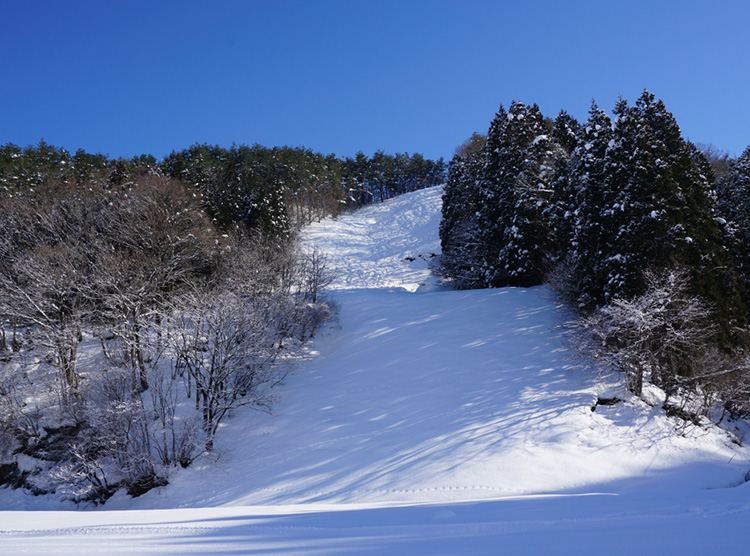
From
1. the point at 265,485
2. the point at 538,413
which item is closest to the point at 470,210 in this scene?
the point at 538,413

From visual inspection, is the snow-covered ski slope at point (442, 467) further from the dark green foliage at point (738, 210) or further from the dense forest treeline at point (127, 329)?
the dark green foliage at point (738, 210)

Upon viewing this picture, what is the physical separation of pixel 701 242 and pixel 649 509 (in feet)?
51.4

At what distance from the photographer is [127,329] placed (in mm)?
17625

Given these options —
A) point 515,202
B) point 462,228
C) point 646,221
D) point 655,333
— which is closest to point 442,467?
point 655,333

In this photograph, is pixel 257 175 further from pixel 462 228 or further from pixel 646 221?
pixel 646 221

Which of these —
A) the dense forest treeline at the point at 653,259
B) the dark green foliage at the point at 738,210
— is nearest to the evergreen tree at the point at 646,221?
the dense forest treeline at the point at 653,259

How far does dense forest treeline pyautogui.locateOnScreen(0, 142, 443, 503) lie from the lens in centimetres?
1469

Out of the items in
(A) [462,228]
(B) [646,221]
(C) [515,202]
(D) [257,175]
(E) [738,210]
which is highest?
(D) [257,175]

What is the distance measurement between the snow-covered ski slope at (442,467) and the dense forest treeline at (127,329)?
134 cm

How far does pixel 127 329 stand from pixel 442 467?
1522 cm

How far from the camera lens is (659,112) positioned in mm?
18312

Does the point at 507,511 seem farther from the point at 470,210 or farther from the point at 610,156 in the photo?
the point at 470,210

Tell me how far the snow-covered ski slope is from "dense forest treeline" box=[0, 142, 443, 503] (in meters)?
1.34

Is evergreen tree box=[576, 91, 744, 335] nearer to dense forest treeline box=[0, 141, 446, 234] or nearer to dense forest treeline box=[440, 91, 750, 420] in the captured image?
A: dense forest treeline box=[440, 91, 750, 420]
